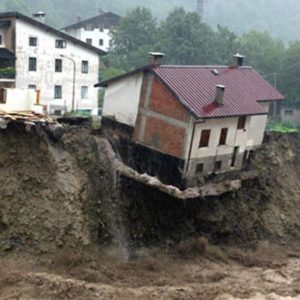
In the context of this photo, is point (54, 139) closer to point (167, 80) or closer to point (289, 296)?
point (167, 80)

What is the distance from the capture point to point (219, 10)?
156500mm

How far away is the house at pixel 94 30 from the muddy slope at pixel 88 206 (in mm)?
53305

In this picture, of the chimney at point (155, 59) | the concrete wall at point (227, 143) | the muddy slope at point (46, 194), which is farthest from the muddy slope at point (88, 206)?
the chimney at point (155, 59)

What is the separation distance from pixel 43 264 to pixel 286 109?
133 feet

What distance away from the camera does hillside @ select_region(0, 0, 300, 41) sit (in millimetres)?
129375

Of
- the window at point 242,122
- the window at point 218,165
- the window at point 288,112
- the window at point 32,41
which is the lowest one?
the window at point 288,112

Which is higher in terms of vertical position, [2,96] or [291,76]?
[2,96]

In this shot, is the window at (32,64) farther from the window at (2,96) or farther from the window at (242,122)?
the window at (242,122)

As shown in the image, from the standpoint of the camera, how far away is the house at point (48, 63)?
176 ft

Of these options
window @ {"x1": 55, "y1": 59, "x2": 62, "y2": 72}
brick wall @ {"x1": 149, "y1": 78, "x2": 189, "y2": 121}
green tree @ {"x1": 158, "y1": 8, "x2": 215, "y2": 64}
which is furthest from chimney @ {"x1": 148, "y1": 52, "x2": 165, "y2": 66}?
green tree @ {"x1": 158, "y1": 8, "x2": 215, "y2": 64}

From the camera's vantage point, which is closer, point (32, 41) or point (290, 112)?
point (32, 41)

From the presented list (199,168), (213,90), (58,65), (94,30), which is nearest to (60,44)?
(58,65)

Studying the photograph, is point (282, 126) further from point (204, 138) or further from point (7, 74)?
point (7, 74)

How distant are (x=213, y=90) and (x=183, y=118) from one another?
4.03 m
